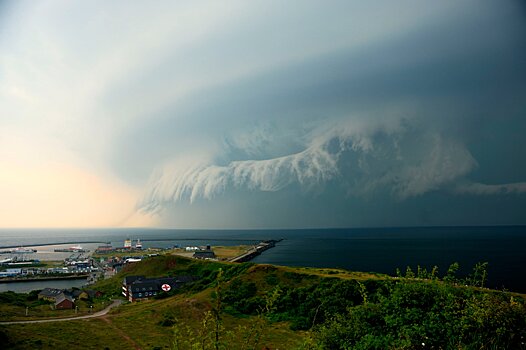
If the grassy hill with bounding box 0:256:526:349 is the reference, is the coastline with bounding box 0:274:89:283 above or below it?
below

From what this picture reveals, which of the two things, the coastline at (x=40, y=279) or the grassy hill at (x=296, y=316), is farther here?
the coastline at (x=40, y=279)

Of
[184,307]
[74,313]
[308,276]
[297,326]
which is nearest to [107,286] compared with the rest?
[74,313]

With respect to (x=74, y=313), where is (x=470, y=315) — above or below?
above

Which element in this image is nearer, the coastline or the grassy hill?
the grassy hill

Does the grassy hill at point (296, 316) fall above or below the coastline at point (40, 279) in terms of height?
above

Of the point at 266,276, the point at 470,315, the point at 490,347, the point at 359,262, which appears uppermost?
the point at 470,315

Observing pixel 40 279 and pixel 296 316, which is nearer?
pixel 296 316

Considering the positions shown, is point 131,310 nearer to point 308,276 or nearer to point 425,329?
point 308,276

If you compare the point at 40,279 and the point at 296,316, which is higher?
the point at 296,316
